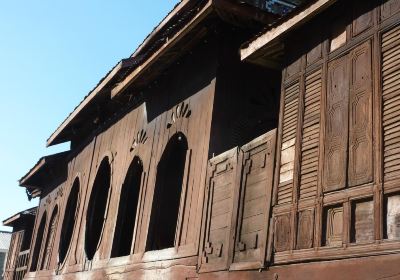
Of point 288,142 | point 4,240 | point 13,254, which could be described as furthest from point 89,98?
point 4,240

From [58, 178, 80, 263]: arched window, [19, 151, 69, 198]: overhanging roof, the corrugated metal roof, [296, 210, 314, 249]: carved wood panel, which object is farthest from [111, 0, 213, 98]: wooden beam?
the corrugated metal roof

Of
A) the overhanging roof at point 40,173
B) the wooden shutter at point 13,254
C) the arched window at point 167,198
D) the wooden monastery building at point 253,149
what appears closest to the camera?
the wooden monastery building at point 253,149

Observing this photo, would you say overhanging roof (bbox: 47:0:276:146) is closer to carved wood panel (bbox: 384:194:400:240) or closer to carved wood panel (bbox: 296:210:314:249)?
carved wood panel (bbox: 296:210:314:249)

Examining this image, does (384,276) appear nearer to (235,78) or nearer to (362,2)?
(362,2)

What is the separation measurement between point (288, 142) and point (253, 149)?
2.20ft

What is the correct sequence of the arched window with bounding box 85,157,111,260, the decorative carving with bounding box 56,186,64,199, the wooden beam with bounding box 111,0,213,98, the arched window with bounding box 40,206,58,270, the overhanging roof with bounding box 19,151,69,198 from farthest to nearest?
1. the overhanging roof with bounding box 19,151,69,198
2. the decorative carving with bounding box 56,186,64,199
3. the arched window with bounding box 40,206,58,270
4. the arched window with bounding box 85,157,111,260
5. the wooden beam with bounding box 111,0,213,98

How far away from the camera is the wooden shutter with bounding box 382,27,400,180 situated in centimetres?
404

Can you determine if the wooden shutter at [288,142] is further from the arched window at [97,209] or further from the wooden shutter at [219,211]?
the arched window at [97,209]

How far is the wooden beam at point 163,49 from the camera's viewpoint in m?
6.94

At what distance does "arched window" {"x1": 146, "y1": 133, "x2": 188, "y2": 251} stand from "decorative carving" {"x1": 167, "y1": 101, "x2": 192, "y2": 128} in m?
0.27

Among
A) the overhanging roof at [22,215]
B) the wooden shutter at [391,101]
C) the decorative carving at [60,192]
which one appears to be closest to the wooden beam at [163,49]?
the wooden shutter at [391,101]

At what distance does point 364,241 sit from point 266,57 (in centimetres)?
283

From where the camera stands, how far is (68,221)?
1299 centimetres

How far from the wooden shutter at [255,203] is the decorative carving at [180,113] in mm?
1935
